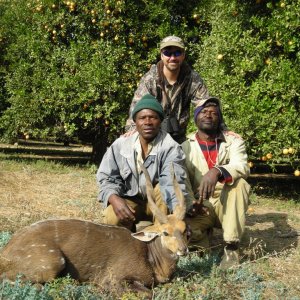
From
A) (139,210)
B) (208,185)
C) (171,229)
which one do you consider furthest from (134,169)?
(171,229)

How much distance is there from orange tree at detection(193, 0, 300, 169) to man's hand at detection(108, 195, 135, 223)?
426 cm

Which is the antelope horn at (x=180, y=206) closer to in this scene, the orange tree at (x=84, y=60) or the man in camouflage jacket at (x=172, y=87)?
the man in camouflage jacket at (x=172, y=87)

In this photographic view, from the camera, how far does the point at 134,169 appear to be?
5793 mm

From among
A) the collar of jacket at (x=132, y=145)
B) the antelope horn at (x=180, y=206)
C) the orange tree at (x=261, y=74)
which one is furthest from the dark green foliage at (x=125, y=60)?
the antelope horn at (x=180, y=206)

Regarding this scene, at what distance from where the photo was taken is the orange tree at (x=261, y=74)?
8.97m

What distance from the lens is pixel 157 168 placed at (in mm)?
5785

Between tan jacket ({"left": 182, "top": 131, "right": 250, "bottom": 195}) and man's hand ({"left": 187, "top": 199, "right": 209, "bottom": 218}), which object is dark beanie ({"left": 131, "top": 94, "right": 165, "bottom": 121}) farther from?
man's hand ({"left": 187, "top": 199, "right": 209, "bottom": 218})

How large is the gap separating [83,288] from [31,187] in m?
5.50

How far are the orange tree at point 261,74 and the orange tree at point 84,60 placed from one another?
2.21 meters

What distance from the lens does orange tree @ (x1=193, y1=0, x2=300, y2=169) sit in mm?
8969

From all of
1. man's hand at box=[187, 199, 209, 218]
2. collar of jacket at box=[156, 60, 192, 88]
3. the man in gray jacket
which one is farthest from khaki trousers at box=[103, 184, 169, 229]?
collar of jacket at box=[156, 60, 192, 88]

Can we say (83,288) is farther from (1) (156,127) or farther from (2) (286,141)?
(2) (286,141)

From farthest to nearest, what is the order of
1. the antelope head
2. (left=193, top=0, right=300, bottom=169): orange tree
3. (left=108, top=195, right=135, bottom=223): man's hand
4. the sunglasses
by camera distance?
1. (left=193, top=0, right=300, bottom=169): orange tree
2. the sunglasses
3. (left=108, top=195, right=135, bottom=223): man's hand
4. the antelope head

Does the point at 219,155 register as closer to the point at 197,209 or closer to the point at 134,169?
the point at 197,209
